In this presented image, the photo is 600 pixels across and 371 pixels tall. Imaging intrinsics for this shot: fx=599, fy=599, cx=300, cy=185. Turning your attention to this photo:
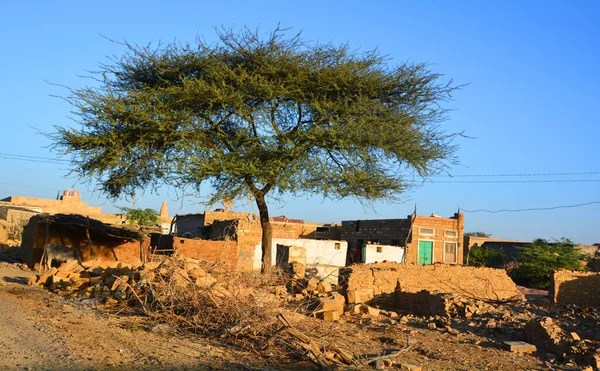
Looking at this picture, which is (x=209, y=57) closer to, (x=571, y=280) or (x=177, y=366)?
(x=177, y=366)

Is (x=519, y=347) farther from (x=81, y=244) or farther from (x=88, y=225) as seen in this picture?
(x=81, y=244)

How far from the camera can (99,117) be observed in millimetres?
15719

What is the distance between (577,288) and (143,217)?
95.6ft

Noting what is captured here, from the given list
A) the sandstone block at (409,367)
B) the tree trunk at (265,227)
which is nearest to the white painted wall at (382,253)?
the tree trunk at (265,227)

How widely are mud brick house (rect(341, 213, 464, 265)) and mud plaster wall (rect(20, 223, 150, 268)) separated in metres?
11.2

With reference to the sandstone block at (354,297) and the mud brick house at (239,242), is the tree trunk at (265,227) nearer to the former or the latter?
the mud brick house at (239,242)

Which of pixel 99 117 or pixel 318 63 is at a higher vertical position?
pixel 318 63

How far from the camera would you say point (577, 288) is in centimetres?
1880

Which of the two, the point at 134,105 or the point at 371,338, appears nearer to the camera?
the point at 371,338

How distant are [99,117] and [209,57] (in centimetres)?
336

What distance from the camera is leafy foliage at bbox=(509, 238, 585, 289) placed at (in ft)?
94.1

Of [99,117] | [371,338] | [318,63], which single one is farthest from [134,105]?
[371,338]

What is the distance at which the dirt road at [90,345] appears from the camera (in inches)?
249

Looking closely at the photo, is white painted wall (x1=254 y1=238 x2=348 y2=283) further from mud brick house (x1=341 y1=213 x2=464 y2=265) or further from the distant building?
the distant building
